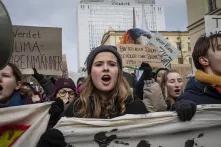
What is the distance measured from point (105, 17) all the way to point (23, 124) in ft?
346

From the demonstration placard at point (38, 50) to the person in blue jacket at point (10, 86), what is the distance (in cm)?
223

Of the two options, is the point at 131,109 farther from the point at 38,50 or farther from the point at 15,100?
the point at 38,50

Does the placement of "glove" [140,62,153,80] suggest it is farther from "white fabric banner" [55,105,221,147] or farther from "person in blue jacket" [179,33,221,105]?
"white fabric banner" [55,105,221,147]

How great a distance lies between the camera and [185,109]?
2.62m

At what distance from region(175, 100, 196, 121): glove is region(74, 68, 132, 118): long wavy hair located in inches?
14.9

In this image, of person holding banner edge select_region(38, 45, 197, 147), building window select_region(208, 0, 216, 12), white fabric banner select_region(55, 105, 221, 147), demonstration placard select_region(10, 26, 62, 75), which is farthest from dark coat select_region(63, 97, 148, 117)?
building window select_region(208, 0, 216, 12)

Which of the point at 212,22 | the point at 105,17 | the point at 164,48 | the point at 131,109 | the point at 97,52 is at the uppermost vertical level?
the point at 105,17

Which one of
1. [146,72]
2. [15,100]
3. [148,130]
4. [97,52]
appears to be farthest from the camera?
[146,72]

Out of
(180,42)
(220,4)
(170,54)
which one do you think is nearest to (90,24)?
(180,42)

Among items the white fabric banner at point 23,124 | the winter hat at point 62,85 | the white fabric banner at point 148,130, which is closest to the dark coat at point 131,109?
the white fabric banner at point 148,130

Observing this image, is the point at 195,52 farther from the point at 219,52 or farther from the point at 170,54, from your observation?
the point at 170,54

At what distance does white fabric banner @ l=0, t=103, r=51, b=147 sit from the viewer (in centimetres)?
263

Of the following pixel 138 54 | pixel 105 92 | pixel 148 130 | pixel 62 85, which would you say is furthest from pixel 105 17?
pixel 148 130

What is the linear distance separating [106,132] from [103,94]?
0.33 metres
